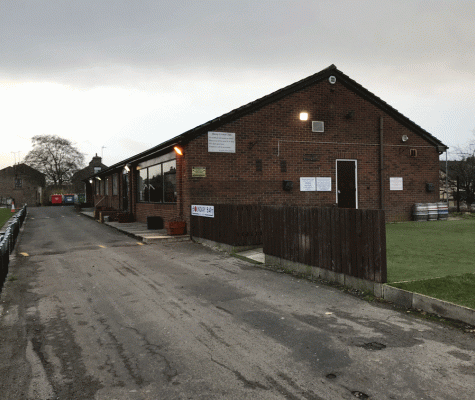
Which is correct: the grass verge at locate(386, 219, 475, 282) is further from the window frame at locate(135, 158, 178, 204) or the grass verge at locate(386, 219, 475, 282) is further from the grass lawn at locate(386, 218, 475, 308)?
the window frame at locate(135, 158, 178, 204)

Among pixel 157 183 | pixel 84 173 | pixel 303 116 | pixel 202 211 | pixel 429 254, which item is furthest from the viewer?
pixel 84 173

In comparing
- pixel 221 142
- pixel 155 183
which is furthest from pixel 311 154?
pixel 155 183

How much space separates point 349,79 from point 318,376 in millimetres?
15618

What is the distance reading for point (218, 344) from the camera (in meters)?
4.23

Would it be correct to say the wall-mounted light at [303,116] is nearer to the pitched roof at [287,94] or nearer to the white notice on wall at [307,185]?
the pitched roof at [287,94]

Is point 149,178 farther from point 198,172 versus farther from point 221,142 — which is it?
point 221,142

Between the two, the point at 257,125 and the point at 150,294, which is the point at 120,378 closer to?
the point at 150,294

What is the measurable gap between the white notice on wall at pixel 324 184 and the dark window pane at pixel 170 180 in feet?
19.9

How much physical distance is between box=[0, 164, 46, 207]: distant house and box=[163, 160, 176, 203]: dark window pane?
66029mm

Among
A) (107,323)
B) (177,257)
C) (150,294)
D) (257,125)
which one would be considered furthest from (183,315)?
(257,125)

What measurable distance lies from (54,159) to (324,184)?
6576 centimetres

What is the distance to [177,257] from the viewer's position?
1037 cm

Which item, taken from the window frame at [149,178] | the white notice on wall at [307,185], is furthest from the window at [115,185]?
the white notice on wall at [307,185]

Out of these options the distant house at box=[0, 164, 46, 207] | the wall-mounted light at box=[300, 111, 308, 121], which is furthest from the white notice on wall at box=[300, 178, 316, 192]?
the distant house at box=[0, 164, 46, 207]
